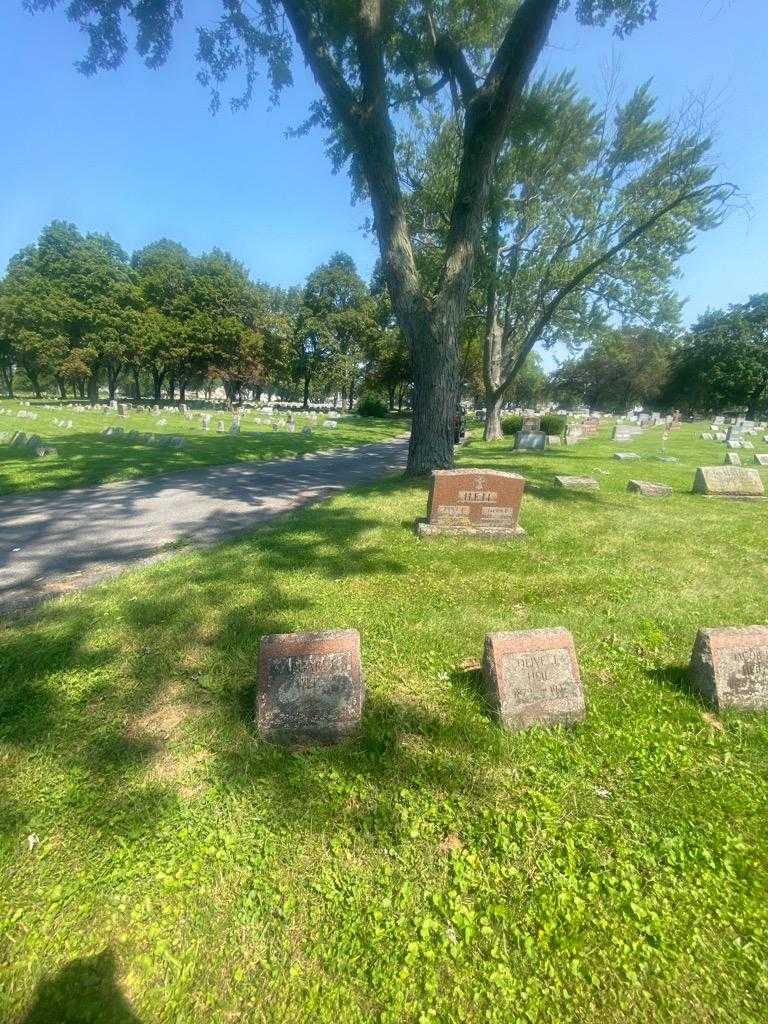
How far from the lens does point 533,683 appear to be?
110 inches

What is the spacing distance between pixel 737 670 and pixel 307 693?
2.84 meters

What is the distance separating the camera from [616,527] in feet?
23.1

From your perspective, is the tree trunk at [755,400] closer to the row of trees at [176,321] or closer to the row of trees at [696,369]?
the row of trees at [696,369]

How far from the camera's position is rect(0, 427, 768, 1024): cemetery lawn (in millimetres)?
1560

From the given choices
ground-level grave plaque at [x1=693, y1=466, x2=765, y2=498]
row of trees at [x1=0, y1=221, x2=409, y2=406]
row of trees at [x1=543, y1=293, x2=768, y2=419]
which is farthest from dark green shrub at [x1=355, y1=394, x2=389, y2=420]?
ground-level grave plaque at [x1=693, y1=466, x2=765, y2=498]

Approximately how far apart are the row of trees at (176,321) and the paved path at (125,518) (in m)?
30.6

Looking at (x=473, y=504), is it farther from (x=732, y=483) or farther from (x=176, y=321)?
(x=176, y=321)

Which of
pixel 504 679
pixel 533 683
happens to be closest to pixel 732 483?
pixel 533 683

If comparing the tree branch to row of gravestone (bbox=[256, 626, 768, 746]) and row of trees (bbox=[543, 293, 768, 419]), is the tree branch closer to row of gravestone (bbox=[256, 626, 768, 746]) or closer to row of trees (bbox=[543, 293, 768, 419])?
row of gravestone (bbox=[256, 626, 768, 746])

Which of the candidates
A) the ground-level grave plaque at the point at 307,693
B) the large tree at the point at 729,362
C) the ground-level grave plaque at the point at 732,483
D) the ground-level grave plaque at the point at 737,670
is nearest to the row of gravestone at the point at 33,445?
the ground-level grave plaque at the point at 307,693

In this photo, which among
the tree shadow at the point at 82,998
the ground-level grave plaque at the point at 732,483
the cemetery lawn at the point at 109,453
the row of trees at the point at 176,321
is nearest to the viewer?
the tree shadow at the point at 82,998

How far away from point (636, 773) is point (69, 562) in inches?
233

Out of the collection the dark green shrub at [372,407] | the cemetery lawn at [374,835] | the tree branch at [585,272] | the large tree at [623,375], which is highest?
the large tree at [623,375]

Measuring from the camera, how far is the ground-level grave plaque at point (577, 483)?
1001 cm
